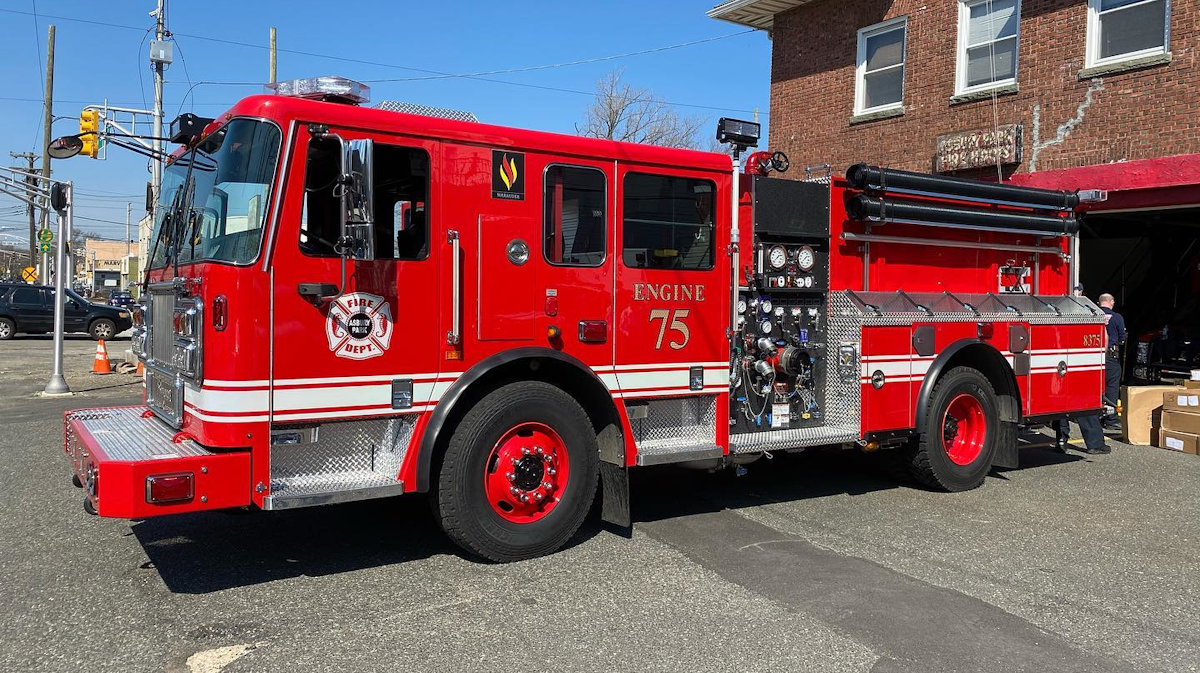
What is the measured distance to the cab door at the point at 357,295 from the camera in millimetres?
4484

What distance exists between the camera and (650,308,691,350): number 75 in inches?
226

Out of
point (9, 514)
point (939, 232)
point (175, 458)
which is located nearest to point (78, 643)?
point (175, 458)

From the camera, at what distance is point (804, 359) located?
6.55 metres

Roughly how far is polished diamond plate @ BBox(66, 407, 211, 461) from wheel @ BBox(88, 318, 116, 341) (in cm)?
2152

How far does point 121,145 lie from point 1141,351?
49.4 feet

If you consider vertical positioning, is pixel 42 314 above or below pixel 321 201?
below

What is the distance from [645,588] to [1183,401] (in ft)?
26.3

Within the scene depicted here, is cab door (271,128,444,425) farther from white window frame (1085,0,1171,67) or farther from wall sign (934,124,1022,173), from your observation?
white window frame (1085,0,1171,67)

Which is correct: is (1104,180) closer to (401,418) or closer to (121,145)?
(401,418)

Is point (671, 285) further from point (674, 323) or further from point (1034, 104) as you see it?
point (1034, 104)

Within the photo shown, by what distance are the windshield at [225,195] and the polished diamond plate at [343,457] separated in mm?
1000

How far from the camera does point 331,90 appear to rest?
4.77 meters

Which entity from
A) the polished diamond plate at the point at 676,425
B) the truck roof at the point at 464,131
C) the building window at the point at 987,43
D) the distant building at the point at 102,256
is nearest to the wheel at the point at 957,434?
the polished diamond plate at the point at 676,425

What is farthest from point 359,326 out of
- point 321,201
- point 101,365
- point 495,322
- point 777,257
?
point 101,365
